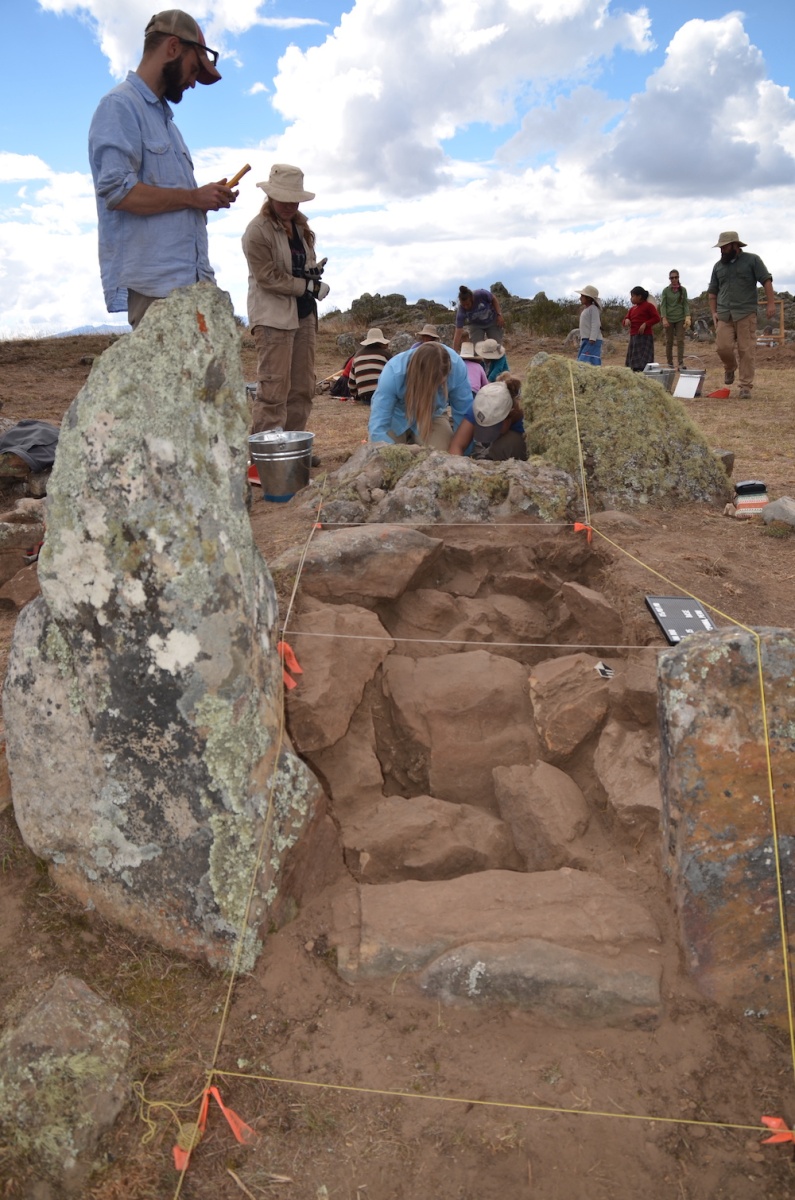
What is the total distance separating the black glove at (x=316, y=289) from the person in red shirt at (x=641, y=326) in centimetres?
660

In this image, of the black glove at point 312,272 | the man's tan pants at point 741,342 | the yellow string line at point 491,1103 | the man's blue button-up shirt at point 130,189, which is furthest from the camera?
the man's tan pants at point 741,342

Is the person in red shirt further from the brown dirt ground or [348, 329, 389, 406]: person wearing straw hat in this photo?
the brown dirt ground

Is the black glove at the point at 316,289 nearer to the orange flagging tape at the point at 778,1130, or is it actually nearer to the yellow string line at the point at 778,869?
the yellow string line at the point at 778,869

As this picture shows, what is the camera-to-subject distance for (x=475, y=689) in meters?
3.53

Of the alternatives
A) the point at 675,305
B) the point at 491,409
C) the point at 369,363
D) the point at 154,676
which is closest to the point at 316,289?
the point at 491,409

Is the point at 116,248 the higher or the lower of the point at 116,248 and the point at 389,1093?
the higher

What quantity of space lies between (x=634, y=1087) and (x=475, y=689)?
1.52 meters

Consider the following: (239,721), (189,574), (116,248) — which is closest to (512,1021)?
(239,721)

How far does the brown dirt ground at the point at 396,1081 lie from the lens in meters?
2.17

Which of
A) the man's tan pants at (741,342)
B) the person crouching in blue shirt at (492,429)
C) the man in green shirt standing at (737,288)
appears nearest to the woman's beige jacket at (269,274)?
the person crouching in blue shirt at (492,429)

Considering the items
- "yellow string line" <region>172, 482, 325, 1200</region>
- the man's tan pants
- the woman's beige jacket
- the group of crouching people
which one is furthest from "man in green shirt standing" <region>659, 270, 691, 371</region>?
"yellow string line" <region>172, 482, 325, 1200</region>

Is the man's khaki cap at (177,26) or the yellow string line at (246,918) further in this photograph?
the man's khaki cap at (177,26)

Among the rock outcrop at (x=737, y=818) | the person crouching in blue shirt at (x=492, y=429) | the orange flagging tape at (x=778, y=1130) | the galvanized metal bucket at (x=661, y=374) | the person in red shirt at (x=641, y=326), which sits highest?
the person in red shirt at (x=641, y=326)

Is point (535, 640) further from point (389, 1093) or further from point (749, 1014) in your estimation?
point (389, 1093)
